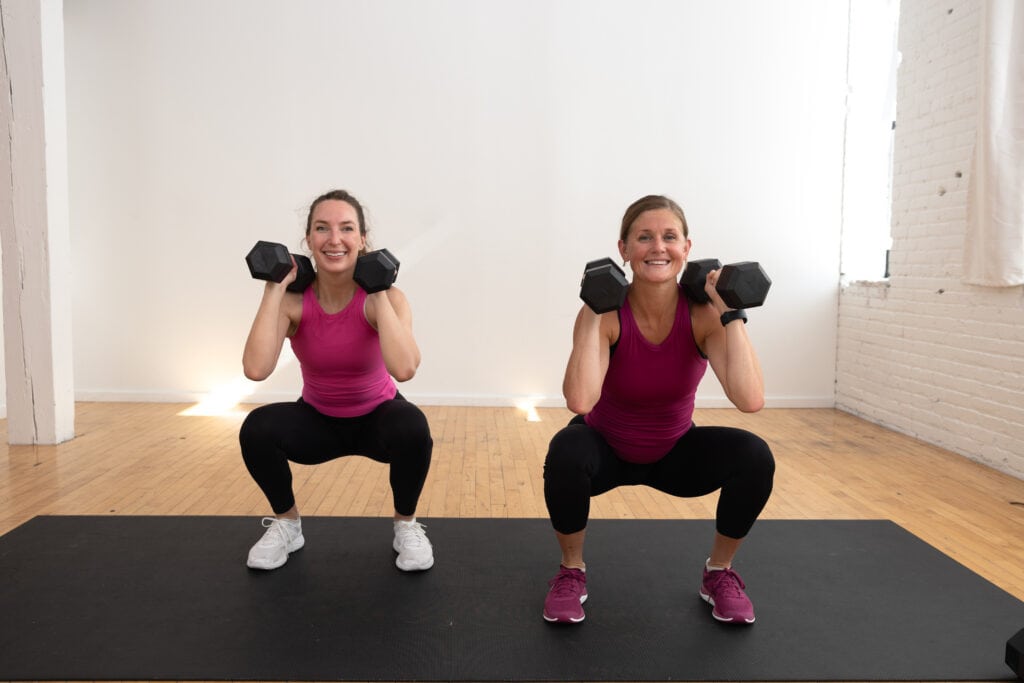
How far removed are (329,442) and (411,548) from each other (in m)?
0.35

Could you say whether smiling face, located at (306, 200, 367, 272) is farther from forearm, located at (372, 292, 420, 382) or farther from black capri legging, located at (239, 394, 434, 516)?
black capri legging, located at (239, 394, 434, 516)

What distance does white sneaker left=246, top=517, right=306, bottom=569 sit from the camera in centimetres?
197

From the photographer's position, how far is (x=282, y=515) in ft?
6.88

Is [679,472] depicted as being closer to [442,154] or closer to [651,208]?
[651,208]

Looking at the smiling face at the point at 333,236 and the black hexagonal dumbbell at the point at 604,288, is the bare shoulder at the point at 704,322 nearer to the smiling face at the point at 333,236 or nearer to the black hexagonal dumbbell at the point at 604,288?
the black hexagonal dumbbell at the point at 604,288

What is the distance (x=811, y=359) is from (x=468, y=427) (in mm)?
2136

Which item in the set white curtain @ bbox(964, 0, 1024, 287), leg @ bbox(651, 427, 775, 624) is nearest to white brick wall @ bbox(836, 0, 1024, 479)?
white curtain @ bbox(964, 0, 1024, 287)

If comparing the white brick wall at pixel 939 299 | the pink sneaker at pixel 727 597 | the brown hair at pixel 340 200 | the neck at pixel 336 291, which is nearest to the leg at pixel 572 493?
the pink sneaker at pixel 727 597

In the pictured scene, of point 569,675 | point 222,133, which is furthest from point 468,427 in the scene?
point 569,675

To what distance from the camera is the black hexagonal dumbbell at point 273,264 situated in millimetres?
1940

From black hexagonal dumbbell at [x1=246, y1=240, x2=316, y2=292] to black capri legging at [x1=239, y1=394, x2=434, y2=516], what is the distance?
12.9 inches

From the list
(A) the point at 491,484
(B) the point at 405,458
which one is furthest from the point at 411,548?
(A) the point at 491,484

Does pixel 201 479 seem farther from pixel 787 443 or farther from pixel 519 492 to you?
pixel 787 443

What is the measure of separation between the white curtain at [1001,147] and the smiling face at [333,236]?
2.53 metres
